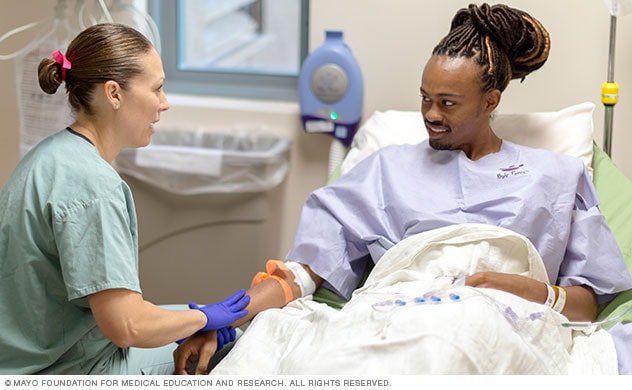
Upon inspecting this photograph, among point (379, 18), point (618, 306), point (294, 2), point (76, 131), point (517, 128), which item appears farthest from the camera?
point (294, 2)

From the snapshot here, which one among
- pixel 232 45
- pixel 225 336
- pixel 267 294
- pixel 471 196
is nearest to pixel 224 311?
pixel 225 336

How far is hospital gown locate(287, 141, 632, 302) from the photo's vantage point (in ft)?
5.96

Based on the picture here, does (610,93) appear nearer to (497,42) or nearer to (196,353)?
(497,42)

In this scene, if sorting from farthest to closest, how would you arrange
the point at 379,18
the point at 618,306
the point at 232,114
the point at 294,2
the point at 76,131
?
the point at 294,2
the point at 232,114
the point at 379,18
the point at 618,306
the point at 76,131

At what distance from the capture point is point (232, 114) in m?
2.72

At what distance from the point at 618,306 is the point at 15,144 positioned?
2097 mm

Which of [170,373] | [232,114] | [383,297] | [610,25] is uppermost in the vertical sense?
[610,25]

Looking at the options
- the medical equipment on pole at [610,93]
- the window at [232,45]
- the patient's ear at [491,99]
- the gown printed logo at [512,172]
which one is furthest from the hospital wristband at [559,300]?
the window at [232,45]

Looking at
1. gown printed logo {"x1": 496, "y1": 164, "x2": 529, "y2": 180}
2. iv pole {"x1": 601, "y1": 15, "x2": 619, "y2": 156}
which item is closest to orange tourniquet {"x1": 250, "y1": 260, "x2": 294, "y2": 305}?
gown printed logo {"x1": 496, "y1": 164, "x2": 529, "y2": 180}

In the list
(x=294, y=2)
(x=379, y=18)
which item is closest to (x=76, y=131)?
(x=379, y=18)

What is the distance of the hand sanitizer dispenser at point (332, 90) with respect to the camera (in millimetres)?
2475

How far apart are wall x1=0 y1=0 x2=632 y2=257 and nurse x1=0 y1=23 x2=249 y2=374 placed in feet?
3.67

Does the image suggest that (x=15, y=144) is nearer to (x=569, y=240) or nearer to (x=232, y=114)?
(x=232, y=114)

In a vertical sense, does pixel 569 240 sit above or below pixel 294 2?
below
